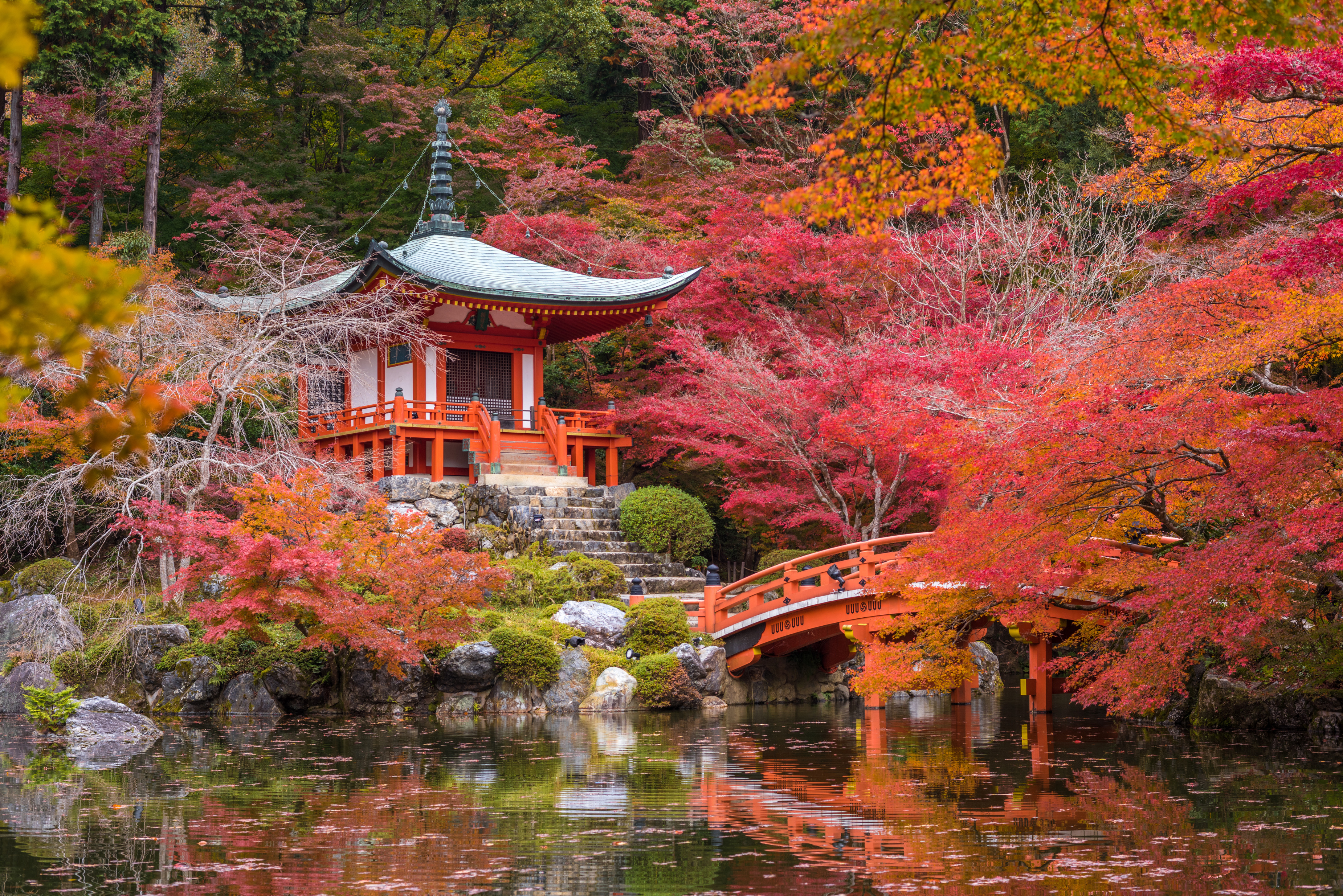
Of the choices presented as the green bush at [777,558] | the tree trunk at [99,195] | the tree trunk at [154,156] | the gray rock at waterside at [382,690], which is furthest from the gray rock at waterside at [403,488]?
the tree trunk at [99,195]

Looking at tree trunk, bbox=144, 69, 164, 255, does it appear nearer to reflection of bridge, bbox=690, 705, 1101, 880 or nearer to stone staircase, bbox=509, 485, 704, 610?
stone staircase, bbox=509, 485, 704, 610

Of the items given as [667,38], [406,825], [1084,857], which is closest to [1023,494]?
[1084,857]

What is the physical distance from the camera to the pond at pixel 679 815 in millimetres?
5711

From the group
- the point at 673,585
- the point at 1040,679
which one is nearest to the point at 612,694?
the point at 673,585

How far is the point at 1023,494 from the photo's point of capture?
444 inches

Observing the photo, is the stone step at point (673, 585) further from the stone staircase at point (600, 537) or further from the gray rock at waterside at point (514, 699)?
the gray rock at waterside at point (514, 699)

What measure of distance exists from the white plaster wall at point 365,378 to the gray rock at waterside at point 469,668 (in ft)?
27.5

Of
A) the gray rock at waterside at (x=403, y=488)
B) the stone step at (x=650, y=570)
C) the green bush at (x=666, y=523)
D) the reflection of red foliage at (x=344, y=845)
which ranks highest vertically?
the gray rock at waterside at (x=403, y=488)

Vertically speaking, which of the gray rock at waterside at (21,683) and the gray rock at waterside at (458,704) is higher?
the gray rock at waterside at (21,683)

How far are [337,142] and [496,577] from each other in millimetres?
18633

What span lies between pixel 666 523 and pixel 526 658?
4.99 meters

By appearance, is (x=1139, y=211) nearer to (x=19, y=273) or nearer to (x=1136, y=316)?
(x=1136, y=316)

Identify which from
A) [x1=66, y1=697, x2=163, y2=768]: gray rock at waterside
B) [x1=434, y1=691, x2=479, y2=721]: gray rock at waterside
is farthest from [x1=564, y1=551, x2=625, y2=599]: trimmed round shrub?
[x1=66, y1=697, x2=163, y2=768]: gray rock at waterside

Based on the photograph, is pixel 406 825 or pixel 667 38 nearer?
pixel 406 825
